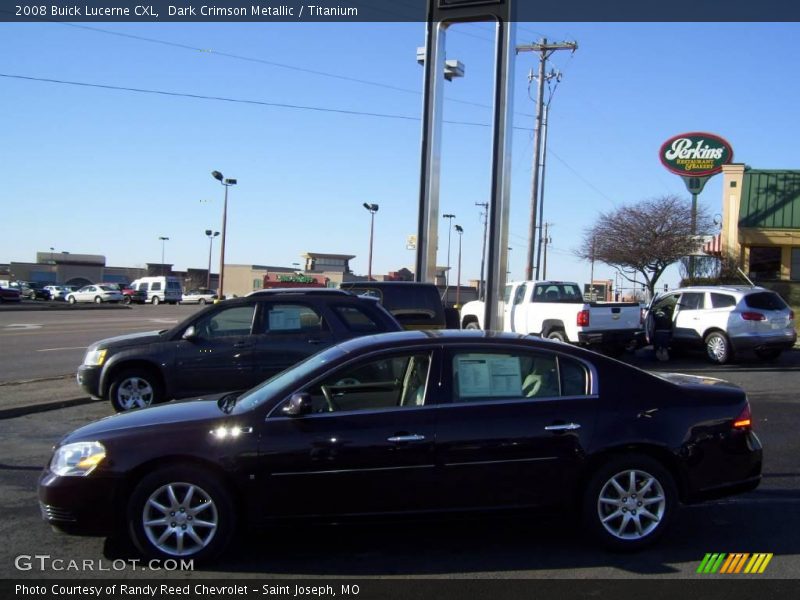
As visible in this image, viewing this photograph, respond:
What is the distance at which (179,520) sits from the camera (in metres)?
4.96

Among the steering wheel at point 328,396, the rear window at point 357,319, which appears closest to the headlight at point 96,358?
the rear window at point 357,319

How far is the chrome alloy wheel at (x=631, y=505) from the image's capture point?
17.2ft

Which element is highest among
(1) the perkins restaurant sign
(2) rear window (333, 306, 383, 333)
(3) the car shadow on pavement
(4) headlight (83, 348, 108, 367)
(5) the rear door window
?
(1) the perkins restaurant sign

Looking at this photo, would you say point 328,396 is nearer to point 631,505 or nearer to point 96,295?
point 631,505

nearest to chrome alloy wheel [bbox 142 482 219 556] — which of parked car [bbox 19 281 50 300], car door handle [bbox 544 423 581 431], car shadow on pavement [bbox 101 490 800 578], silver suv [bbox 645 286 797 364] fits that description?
car shadow on pavement [bbox 101 490 800 578]

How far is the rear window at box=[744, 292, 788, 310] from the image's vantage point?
1593 centimetres

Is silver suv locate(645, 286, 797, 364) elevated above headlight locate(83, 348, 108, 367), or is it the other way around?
silver suv locate(645, 286, 797, 364)

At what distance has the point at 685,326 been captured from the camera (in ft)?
55.2

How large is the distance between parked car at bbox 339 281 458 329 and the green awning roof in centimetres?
2332

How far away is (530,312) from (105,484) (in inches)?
548

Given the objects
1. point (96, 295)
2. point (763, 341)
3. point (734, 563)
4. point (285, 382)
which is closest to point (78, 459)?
point (285, 382)

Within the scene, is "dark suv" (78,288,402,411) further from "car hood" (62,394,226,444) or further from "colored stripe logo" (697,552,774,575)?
"colored stripe logo" (697,552,774,575)

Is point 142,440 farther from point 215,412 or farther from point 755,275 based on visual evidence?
point 755,275

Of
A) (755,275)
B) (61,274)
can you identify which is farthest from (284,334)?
(61,274)
